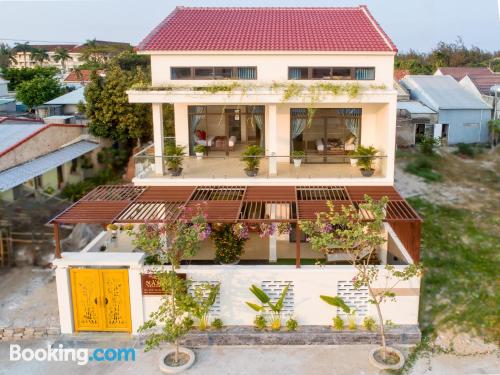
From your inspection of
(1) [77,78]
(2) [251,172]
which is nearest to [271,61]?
(2) [251,172]

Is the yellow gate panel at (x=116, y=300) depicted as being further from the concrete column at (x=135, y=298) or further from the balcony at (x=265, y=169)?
the balcony at (x=265, y=169)

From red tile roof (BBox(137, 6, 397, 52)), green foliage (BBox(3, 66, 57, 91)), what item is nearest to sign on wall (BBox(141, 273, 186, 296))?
red tile roof (BBox(137, 6, 397, 52))

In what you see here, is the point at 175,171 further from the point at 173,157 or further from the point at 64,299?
the point at 64,299

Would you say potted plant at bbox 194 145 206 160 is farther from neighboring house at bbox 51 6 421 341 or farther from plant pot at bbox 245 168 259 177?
plant pot at bbox 245 168 259 177

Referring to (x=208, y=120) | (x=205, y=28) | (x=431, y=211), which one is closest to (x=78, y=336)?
(x=208, y=120)

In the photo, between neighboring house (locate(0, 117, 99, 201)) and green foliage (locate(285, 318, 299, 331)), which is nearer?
green foliage (locate(285, 318, 299, 331))

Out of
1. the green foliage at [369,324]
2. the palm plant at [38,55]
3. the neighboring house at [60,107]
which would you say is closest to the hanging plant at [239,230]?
the green foliage at [369,324]
